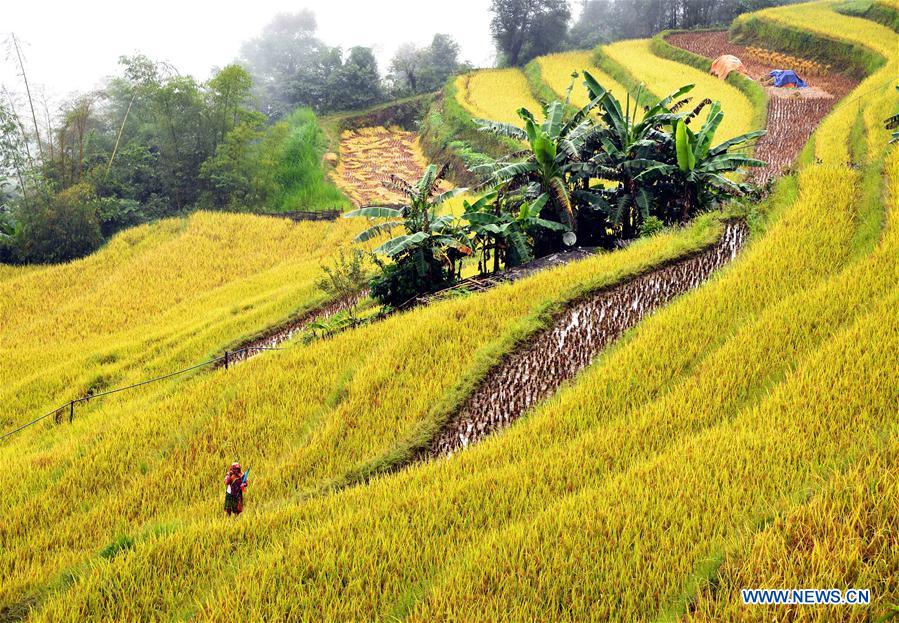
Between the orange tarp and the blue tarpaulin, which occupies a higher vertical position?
the orange tarp

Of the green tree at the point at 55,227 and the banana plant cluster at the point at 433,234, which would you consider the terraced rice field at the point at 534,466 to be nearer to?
the banana plant cluster at the point at 433,234

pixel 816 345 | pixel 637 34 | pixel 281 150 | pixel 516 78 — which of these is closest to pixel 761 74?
pixel 516 78

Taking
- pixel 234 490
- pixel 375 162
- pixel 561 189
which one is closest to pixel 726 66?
pixel 375 162

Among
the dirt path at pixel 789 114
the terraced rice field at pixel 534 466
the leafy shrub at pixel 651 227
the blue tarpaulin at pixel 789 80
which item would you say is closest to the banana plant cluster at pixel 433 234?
the terraced rice field at pixel 534 466

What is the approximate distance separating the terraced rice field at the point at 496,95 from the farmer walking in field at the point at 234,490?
1919 centimetres

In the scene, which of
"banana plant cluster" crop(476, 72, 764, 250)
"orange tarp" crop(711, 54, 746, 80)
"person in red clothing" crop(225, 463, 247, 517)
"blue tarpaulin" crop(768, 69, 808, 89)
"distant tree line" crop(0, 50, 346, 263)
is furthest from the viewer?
"orange tarp" crop(711, 54, 746, 80)

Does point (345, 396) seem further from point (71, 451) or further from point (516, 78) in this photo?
point (516, 78)

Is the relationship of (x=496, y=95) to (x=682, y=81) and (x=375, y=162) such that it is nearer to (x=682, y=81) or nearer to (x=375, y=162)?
(x=375, y=162)

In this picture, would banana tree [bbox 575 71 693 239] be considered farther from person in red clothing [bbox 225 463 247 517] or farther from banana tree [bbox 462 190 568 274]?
person in red clothing [bbox 225 463 247 517]

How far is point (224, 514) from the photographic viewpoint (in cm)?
424

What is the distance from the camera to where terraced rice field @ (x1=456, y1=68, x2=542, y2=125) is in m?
22.5

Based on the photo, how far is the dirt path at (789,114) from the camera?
554 inches

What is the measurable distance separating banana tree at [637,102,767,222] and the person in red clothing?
6.78 m

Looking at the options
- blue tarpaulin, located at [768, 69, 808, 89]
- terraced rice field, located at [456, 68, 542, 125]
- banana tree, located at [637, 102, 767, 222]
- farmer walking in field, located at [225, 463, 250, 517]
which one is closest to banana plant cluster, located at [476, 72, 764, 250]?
banana tree, located at [637, 102, 767, 222]
